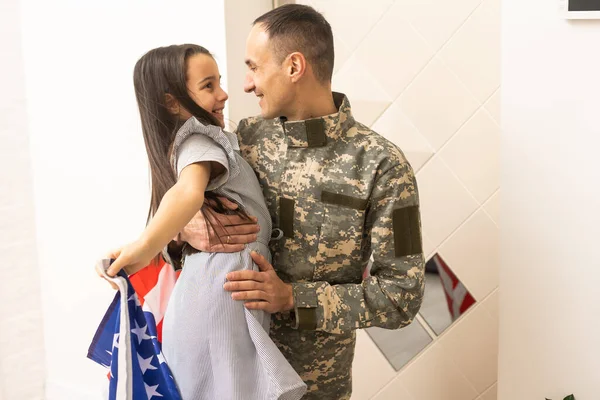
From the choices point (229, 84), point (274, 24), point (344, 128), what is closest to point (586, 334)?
point (344, 128)

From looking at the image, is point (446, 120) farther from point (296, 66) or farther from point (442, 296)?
point (296, 66)

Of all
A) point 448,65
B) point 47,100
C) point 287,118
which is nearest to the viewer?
point 287,118

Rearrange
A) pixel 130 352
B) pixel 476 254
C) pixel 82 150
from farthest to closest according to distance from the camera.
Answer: pixel 82 150 < pixel 476 254 < pixel 130 352

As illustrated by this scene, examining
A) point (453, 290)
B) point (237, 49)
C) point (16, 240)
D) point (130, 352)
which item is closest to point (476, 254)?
point (453, 290)

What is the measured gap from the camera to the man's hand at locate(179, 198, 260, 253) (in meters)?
1.57

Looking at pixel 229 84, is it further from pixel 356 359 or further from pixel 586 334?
pixel 586 334

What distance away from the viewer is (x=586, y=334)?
1.78 meters

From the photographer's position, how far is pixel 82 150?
2.74 m

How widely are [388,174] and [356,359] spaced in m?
1.10

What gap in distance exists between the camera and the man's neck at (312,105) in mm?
1654

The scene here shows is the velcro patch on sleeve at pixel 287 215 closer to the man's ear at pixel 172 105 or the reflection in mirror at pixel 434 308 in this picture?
the man's ear at pixel 172 105

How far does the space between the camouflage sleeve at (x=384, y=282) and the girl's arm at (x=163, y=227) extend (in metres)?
→ 0.36

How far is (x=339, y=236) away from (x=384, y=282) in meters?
0.14

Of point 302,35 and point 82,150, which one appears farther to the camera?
point 82,150
